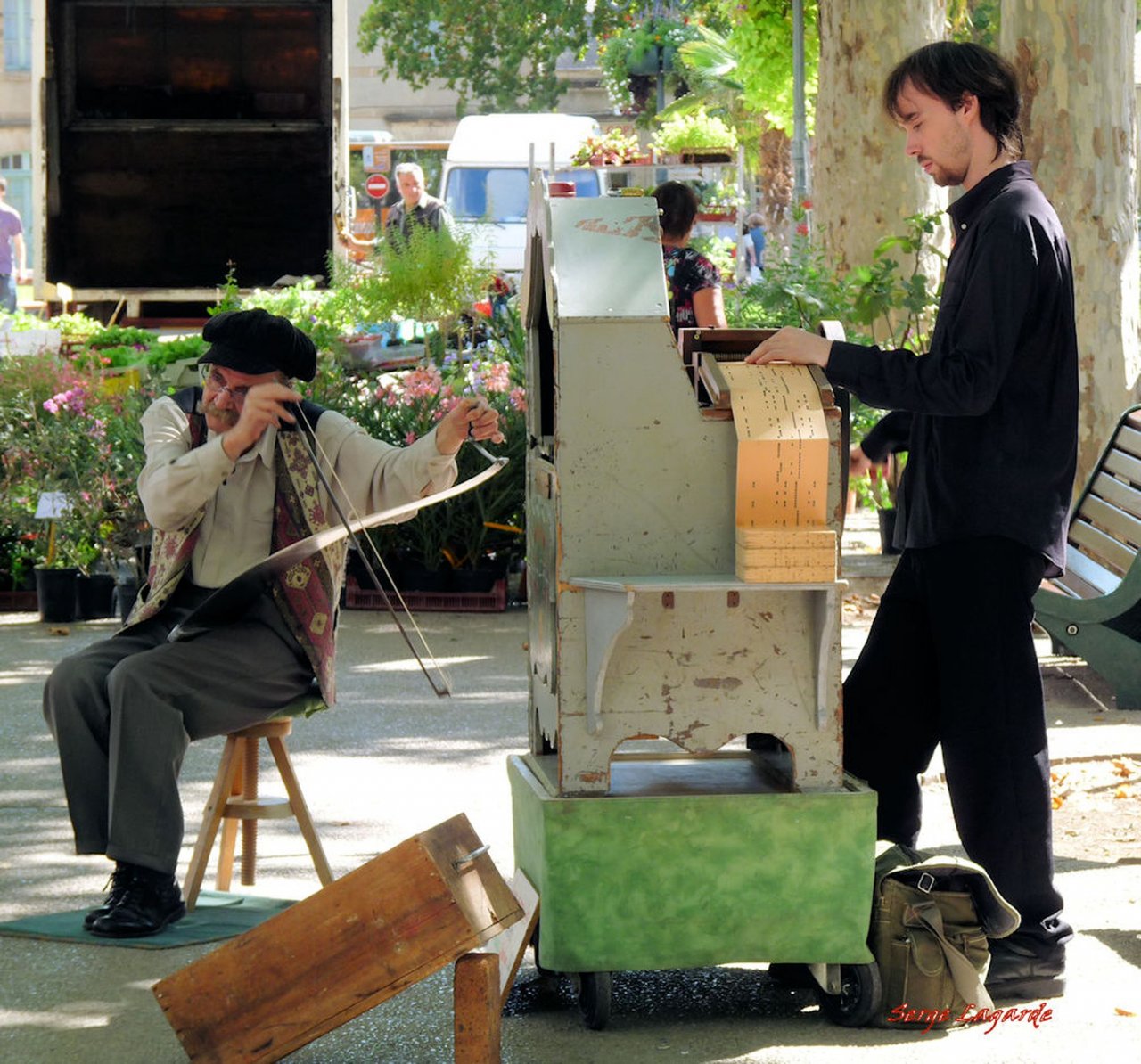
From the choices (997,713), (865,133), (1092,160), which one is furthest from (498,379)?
(997,713)

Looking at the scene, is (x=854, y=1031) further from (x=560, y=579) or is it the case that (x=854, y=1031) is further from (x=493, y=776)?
(x=493, y=776)

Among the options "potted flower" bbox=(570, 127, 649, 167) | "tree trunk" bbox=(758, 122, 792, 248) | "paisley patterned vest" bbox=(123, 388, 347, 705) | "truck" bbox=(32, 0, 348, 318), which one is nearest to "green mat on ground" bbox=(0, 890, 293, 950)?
"paisley patterned vest" bbox=(123, 388, 347, 705)

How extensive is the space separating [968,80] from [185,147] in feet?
29.7

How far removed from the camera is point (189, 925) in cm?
412

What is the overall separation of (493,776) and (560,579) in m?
2.31

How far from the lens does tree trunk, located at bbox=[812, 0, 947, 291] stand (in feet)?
38.4

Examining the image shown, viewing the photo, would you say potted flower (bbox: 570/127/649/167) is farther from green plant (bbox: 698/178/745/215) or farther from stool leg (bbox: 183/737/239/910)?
stool leg (bbox: 183/737/239/910)

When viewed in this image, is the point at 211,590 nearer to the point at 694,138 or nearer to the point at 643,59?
the point at 694,138

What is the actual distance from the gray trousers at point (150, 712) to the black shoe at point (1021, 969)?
166 centimetres

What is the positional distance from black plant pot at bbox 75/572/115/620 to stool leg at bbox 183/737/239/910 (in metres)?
4.08

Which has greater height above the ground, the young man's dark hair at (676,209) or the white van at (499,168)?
the white van at (499,168)

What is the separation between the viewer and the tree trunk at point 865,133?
11695 millimetres

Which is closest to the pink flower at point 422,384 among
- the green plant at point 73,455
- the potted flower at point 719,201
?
the green plant at point 73,455

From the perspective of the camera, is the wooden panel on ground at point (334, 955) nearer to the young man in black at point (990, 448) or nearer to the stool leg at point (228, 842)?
the young man in black at point (990, 448)
